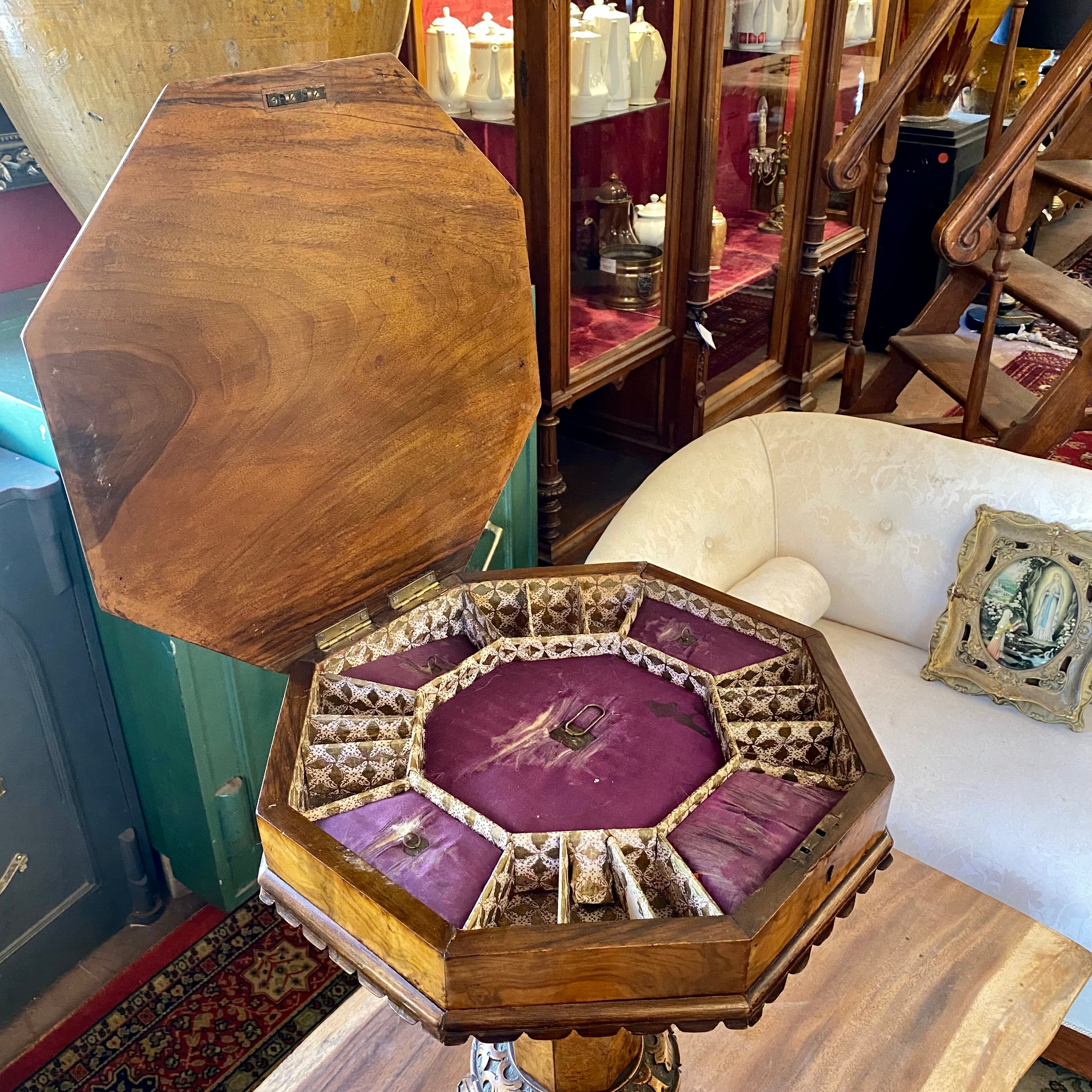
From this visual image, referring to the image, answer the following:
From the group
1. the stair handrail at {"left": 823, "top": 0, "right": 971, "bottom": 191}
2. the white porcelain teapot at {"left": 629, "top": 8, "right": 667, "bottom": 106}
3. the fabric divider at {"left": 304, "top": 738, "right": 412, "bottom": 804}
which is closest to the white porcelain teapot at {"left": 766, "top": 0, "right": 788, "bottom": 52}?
the stair handrail at {"left": 823, "top": 0, "right": 971, "bottom": 191}

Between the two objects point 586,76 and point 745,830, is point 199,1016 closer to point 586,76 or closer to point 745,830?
point 745,830

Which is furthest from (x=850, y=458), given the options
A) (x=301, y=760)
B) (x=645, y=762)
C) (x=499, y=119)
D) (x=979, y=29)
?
(x=979, y=29)

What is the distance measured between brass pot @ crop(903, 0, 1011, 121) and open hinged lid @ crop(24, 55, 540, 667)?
3.82 metres

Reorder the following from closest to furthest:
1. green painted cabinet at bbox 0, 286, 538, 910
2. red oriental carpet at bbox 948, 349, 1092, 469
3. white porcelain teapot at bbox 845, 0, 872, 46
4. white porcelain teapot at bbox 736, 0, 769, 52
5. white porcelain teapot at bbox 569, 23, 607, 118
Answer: green painted cabinet at bbox 0, 286, 538, 910 < white porcelain teapot at bbox 569, 23, 607, 118 < white porcelain teapot at bbox 736, 0, 769, 52 < white porcelain teapot at bbox 845, 0, 872, 46 < red oriental carpet at bbox 948, 349, 1092, 469

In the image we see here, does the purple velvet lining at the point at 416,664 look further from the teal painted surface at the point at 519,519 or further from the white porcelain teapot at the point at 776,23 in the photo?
the white porcelain teapot at the point at 776,23

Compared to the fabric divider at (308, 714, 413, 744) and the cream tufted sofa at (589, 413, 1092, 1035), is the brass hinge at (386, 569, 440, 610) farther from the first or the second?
the cream tufted sofa at (589, 413, 1092, 1035)

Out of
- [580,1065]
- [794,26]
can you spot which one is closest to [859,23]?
[794,26]

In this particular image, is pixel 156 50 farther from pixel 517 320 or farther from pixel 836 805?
pixel 836 805

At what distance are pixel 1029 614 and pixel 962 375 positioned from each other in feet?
3.90

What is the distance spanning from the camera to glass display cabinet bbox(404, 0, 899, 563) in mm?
2027

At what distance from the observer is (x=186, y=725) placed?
1.55m

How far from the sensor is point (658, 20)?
2.33 meters

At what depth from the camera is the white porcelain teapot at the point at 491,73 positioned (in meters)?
1.99

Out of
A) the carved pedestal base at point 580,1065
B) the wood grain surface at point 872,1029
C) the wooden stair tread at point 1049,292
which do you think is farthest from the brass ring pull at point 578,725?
the wooden stair tread at point 1049,292
